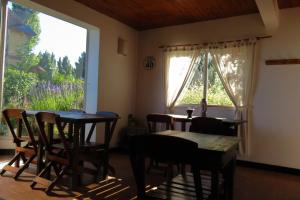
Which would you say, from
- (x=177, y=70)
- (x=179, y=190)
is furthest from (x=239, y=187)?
(x=177, y=70)

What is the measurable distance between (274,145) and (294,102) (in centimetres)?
75

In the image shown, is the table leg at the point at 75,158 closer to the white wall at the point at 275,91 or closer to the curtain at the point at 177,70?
the curtain at the point at 177,70

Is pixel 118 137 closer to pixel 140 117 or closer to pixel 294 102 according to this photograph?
pixel 140 117

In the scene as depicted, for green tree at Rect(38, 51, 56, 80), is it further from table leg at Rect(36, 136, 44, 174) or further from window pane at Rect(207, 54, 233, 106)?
window pane at Rect(207, 54, 233, 106)

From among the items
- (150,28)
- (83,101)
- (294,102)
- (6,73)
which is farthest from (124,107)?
(294,102)

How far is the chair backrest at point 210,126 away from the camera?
112 inches

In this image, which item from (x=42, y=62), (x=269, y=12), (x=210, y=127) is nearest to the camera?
(x=210, y=127)

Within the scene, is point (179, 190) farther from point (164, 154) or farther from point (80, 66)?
point (80, 66)

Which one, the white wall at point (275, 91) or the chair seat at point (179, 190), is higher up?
the white wall at point (275, 91)

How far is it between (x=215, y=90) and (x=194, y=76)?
1.60 feet

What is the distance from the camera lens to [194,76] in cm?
490

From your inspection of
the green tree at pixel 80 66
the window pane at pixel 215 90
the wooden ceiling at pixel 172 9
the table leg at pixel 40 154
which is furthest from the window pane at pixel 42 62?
the window pane at pixel 215 90

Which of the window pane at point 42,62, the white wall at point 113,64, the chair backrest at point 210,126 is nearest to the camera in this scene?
the chair backrest at point 210,126

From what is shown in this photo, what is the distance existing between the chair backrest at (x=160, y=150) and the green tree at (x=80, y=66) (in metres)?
3.52
